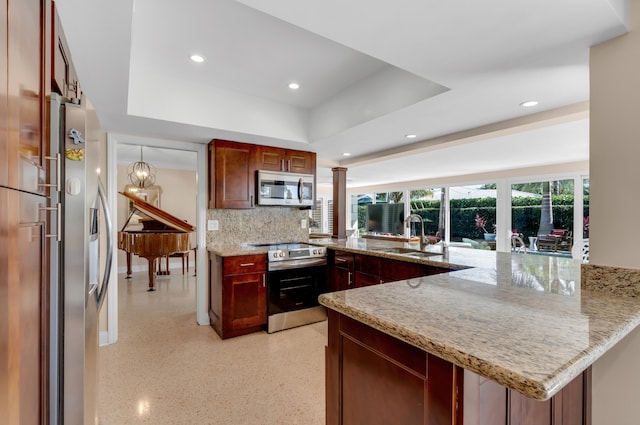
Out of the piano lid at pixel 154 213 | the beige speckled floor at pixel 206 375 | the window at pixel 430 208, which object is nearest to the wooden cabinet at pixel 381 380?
the beige speckled floor at pixel 206 375

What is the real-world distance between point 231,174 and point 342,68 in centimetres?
165

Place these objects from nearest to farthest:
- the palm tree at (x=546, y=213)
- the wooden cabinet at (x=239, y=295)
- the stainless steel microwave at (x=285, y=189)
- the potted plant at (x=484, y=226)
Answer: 1. the wooden cabinet at (x=239, y=295)
2. the stainless steel microwave at (x=285, y=189)
3. the palm tree at (x=546, y=213)
4. the potted plant at (x=484, y=226)

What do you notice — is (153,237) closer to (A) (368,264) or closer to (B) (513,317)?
(A) (368,264)

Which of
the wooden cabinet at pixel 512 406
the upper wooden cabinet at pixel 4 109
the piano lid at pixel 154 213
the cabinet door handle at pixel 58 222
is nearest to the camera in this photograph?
the upper wooden cabinet at pixel 4 109

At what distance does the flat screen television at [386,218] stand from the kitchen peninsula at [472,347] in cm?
572

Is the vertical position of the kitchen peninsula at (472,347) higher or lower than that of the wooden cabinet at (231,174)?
lower

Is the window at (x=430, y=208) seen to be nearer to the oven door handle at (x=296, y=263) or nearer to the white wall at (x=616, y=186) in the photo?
the oven door handle at (x=296, y=263)

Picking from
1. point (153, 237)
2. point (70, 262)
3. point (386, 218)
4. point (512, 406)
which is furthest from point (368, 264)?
point (386, 218)

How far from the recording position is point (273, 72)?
8.27ft

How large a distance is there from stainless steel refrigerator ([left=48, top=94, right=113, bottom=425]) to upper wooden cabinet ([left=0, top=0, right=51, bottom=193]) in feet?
0.32

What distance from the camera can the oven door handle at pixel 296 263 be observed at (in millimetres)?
3132

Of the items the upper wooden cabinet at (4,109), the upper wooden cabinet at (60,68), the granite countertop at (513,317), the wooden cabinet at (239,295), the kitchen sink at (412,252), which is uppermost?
the upper wooden cabinet at (60,68)

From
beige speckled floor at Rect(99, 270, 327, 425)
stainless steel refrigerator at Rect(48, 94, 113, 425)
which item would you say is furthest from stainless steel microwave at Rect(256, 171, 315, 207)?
stainless steel refrigerator at Rect(48, 94, 113, 425)

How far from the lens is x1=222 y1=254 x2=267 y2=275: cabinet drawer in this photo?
2959 millimetres
